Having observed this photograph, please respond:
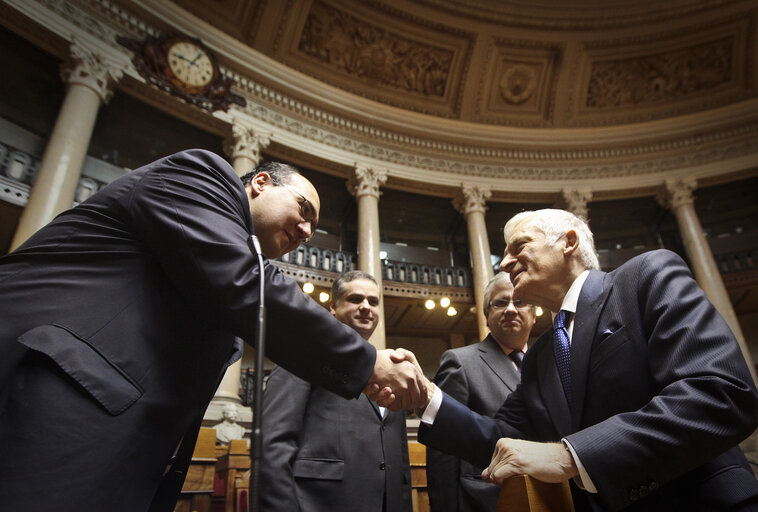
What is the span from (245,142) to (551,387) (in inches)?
340

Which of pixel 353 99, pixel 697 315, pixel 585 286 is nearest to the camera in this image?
pixel 697 315

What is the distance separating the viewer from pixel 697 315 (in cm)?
121

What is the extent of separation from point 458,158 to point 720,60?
7.18 meters

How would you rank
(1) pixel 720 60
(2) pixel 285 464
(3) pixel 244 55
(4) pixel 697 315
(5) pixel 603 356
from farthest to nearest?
(1) pixel 720 60, (3) pixel 244 55, (2) pixel 285 464, (5) pixel 603 356, (4) pixel 697 315

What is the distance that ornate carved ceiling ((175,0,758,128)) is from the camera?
35.4 feet

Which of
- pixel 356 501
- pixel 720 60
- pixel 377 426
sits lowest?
pixel 356 501

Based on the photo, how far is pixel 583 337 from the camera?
56.2 inches

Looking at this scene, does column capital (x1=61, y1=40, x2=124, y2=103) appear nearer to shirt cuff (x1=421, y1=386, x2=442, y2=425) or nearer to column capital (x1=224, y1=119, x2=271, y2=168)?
column capital (x1=224, y1=119, x2=271, y2=168)

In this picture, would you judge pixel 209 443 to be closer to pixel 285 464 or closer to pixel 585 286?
pixel 285 464

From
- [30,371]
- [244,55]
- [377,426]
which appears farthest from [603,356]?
[244,55]

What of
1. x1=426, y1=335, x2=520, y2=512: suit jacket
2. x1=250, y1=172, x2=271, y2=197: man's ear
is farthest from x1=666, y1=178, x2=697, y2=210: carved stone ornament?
x1=250, y1=172, x2=271, y2=197: man's ear

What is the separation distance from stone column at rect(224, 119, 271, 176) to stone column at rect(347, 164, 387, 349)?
2296 millimetres

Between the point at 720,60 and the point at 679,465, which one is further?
the point at 720,60

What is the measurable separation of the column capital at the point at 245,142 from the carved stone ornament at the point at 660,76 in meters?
8.97
